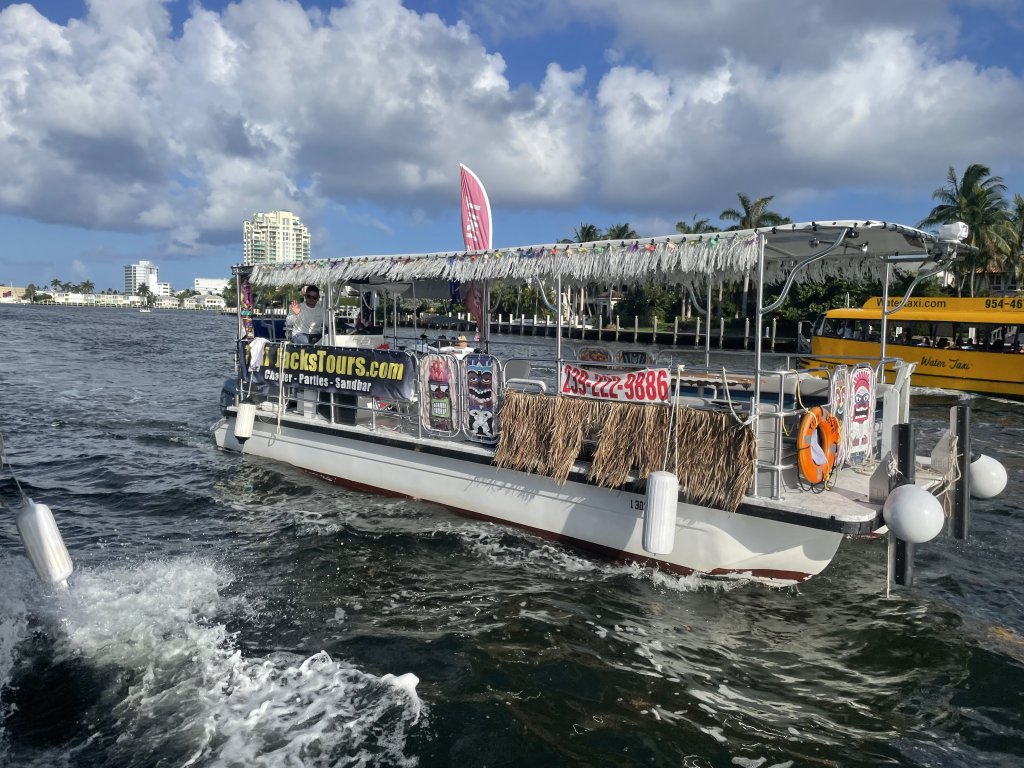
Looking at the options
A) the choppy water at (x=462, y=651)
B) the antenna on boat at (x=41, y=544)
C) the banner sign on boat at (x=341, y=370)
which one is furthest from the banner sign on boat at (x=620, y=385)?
the antenna on boat at (x=41, y=544)

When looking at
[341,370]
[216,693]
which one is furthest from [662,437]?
[341,370]

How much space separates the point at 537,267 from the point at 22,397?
18.5m

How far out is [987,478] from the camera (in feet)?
26.6

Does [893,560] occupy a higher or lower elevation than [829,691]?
higher

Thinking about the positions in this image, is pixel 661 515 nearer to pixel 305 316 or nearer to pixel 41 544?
pixel 41 544

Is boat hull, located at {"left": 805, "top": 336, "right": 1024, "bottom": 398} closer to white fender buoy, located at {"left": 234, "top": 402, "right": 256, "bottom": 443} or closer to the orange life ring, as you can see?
the orange life ring

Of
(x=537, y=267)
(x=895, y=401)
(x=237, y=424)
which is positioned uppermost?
Result: (x=537, y=267)

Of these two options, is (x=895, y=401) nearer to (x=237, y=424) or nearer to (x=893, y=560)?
(x=893, y=560)

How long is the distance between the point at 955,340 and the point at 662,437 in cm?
2321

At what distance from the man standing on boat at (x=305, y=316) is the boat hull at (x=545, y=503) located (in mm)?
1569

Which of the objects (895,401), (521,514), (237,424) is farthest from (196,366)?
(895,401)

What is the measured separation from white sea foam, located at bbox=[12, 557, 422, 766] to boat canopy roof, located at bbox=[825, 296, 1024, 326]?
905 inches

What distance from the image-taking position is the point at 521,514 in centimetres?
878

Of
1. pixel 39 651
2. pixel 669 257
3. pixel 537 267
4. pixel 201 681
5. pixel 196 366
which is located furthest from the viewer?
pixel 196 366
